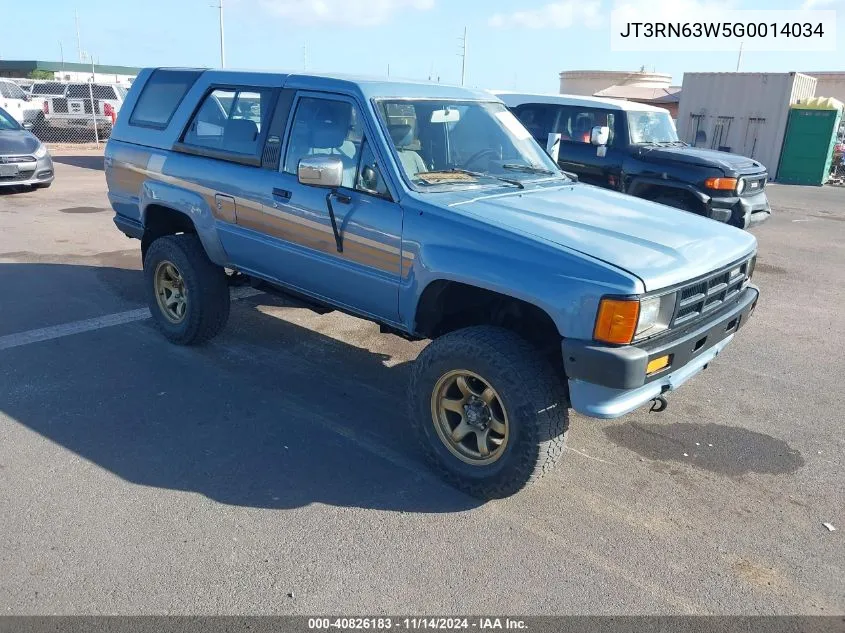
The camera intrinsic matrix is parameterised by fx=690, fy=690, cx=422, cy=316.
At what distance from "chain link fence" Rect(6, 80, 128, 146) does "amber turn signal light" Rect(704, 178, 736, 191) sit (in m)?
17.4

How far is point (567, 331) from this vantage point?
10.1ft

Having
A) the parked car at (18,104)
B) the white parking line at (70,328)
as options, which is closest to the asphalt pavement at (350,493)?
the white parking line at (70,328)

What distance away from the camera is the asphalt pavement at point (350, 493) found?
2.87 m

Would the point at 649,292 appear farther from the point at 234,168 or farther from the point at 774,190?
the point at 774,190

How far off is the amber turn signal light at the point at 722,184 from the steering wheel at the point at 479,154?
208 inches

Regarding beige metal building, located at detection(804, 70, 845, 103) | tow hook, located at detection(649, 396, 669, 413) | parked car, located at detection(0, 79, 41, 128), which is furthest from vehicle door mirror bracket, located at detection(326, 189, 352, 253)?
beige metal building, located at detection(804, 70, 845, 103)

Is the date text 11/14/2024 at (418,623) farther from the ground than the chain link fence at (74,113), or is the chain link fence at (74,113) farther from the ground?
the chain link fence at (74,113)

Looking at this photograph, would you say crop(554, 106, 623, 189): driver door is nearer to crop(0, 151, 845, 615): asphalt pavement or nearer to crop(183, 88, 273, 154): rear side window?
crop(0, 151, 845, 615): asphalt pavement

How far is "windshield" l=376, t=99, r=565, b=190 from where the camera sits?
3.95 meters

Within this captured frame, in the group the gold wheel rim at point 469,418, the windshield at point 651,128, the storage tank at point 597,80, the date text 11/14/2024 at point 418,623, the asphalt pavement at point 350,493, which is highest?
the storage tank at point 597,80

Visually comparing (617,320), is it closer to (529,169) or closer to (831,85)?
(529,169)

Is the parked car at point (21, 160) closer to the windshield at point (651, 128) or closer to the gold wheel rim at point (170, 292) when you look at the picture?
the gold wheel rim at point (170, 292)

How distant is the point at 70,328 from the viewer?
560 cm

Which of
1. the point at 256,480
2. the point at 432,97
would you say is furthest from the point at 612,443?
the point at 432,97
